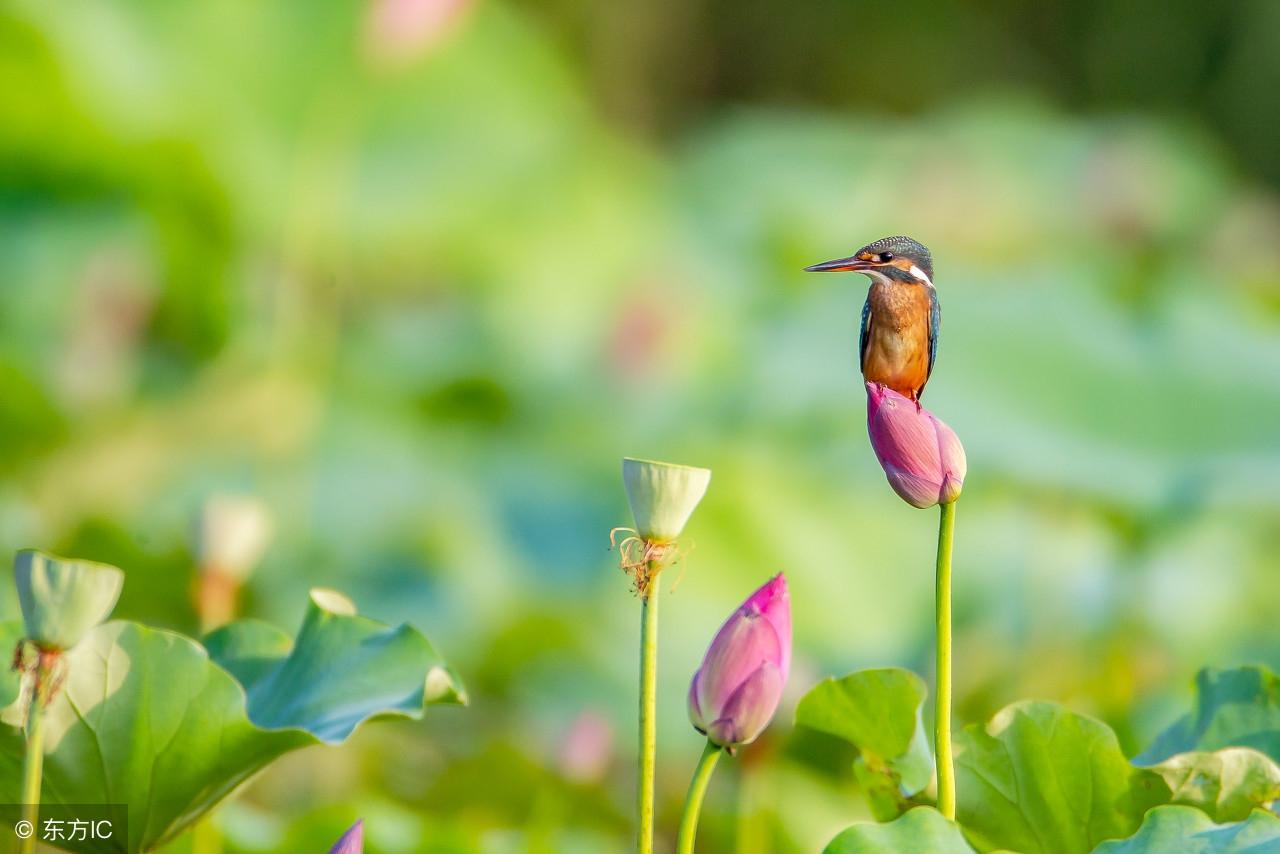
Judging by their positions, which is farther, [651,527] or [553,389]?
[553,389]

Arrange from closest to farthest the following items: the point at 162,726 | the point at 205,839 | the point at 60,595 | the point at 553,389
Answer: the point at 60,595
the point at 162,726
the point at 205,839
the point at 553,389

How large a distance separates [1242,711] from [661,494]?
0.29 meters

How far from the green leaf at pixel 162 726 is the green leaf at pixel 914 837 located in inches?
6.1

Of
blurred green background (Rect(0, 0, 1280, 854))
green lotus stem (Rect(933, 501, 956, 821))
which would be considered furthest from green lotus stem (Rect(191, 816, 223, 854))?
green lotus stem (Rect(933, 501, 956, 821))

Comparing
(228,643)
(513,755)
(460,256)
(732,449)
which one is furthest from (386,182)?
(228,643)

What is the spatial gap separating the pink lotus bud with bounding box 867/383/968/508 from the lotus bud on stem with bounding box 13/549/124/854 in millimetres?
216

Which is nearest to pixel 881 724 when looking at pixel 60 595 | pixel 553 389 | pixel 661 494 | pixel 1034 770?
pixel 1034 770

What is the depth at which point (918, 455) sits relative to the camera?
402 mm

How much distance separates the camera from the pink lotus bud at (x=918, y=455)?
402 millimetres

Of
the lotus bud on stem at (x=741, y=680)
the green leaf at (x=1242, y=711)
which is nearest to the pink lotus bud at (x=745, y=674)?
the lotus bud on stem at (x=741, y=680)

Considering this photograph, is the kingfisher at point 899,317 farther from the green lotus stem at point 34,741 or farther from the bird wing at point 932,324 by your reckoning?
the green lotus stem at point 34,741

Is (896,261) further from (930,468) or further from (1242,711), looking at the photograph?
(1242,711)

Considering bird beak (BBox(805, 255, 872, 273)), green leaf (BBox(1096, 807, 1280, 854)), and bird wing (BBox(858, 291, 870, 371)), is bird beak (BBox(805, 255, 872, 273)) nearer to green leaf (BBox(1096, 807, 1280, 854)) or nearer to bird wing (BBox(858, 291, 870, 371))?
bird wing (BBox(858, 291, 870, 371))

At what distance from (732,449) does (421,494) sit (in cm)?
48
